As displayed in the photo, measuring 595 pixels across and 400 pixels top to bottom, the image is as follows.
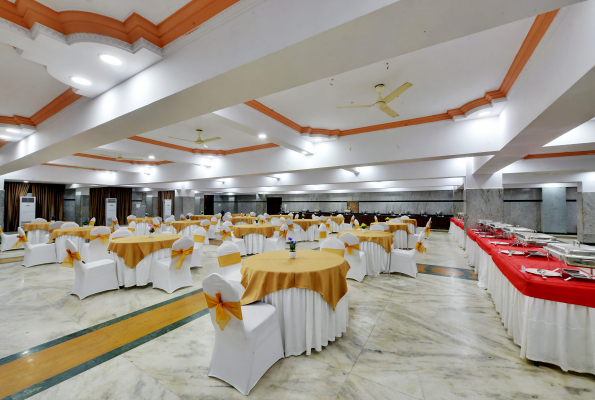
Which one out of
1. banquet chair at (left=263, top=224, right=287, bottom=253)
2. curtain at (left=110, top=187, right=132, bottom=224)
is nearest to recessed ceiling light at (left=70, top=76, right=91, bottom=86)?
banquet chair at (left=263, top=224, right=287, bottom=253)

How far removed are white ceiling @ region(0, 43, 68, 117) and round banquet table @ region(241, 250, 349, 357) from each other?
149 inches

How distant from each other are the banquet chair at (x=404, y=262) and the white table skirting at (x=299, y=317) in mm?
3287

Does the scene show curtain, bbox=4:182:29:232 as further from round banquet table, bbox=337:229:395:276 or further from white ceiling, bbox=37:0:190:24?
round banquet table, bbox=337:229:395:276

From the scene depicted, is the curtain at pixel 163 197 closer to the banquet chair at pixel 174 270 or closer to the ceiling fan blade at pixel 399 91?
the banquet chair at pixel 174 270

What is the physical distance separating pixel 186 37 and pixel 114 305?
380 centimetres

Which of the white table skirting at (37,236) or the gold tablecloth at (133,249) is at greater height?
the gold tablecloth at (133,249)

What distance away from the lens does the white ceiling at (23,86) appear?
3.11 meters

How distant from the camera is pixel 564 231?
1320 cm

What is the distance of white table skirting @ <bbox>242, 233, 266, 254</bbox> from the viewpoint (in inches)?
310

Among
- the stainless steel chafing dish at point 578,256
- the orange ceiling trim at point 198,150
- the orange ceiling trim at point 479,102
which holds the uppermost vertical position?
the orange ceiling trim at point 479,102

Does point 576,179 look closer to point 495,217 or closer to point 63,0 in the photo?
point 495,217

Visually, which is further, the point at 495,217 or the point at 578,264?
the point at 495,217

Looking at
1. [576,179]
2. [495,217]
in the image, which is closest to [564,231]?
[576,179]

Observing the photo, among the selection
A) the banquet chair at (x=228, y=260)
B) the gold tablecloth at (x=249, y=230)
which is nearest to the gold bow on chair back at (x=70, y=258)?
the banquet chair at (x=228, y=260)
